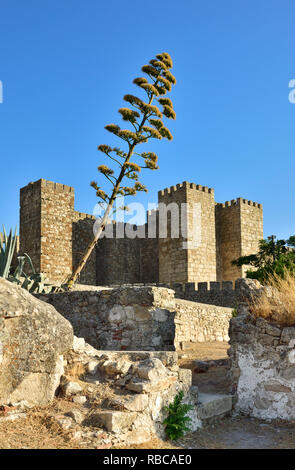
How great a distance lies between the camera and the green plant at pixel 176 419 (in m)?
4.10

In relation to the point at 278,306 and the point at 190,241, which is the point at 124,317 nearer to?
the point at 278,306

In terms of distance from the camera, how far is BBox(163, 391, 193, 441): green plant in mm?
4098

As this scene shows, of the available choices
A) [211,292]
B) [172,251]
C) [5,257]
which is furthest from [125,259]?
[5,257]

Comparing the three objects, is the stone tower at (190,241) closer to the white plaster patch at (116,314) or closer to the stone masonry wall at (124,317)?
the stone masonry wall at (124,317)

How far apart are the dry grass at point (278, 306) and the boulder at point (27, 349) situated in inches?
97.1

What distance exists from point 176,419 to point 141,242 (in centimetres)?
2422

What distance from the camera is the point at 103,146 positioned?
13.1 meters

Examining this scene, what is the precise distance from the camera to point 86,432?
3602mm

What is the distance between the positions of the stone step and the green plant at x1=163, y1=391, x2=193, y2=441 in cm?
37

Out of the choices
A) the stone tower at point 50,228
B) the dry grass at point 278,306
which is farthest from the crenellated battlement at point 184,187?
the dry grass at point 278,306

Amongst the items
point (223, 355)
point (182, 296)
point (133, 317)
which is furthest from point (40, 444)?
point (182, 296)

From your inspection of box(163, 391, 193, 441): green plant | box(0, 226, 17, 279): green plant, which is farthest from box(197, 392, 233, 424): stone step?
box(0, 226, 17, 279): green plant

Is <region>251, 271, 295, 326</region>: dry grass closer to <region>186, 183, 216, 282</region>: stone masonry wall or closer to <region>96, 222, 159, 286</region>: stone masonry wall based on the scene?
<region>186, 183, 216, 282</region>: stone masonry wall
